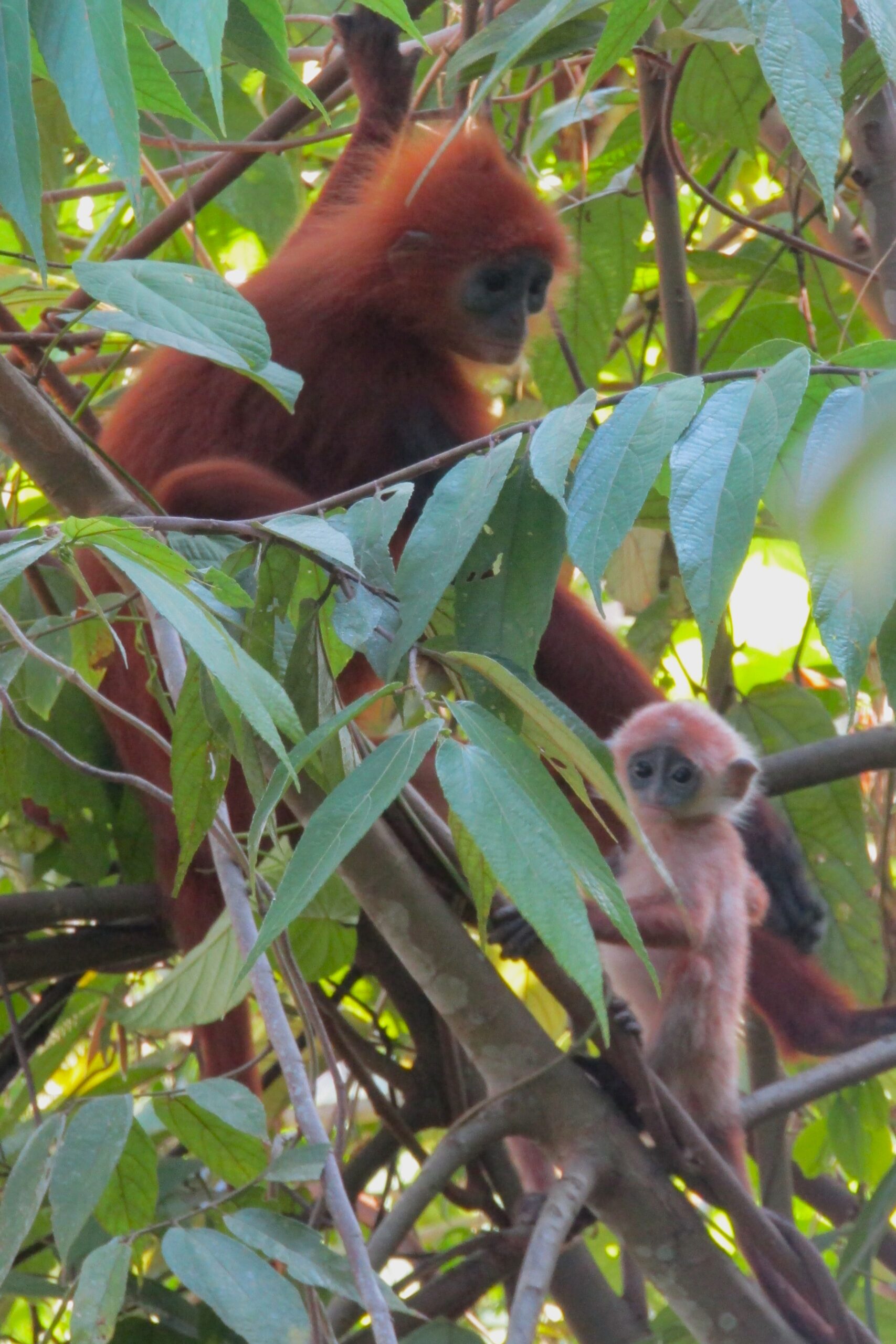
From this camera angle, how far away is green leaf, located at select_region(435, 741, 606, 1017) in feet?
2.56

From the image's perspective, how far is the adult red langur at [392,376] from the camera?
2344 millimetres

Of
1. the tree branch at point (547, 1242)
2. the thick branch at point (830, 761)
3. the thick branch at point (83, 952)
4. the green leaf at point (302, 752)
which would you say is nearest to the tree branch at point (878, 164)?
the thick branch at point (830, 761)

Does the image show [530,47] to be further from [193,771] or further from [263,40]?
[193,771]

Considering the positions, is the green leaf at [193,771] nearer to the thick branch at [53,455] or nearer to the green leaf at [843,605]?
the thick branch at [53,455]

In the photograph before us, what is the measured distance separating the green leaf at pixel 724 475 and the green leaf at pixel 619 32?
42 cm

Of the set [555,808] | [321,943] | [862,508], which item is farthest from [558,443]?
[321,943]

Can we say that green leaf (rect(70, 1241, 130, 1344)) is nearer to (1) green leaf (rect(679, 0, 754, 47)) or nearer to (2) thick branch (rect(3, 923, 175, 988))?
(2) thick branch (rect(3, 923, 175, 988))

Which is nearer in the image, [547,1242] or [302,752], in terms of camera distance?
[302,752]

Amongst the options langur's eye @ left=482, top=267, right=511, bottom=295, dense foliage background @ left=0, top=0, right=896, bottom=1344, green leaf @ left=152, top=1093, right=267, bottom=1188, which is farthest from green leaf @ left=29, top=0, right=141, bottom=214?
langur's eye @ left=482, top=267, right=511, bottom=295

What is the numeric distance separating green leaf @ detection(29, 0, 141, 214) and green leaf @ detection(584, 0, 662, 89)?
498 millimetres

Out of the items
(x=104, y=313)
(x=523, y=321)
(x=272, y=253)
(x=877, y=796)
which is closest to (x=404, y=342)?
(x=523, y=321)

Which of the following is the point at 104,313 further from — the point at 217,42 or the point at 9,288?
the point at 9,288

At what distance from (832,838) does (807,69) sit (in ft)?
6.03

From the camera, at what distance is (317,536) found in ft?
3.41
